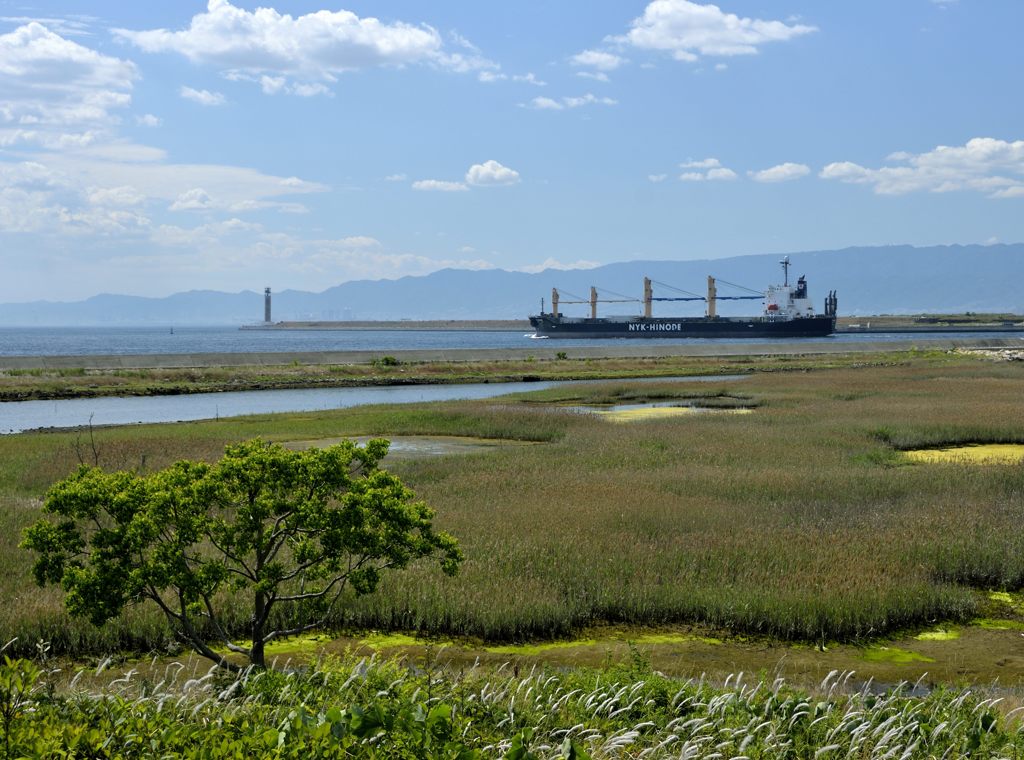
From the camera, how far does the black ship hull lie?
486 ft

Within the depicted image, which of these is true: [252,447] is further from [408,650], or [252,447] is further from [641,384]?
[641,384]

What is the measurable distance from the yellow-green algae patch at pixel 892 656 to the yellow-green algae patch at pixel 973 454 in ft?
43.5

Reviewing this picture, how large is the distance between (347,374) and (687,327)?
101 meters

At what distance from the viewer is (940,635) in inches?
431

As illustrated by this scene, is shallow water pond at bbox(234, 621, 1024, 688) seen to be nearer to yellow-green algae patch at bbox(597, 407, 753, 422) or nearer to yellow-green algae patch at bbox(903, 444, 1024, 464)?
yellow-green algae patch at bbox(903, 444, 1024, 464)

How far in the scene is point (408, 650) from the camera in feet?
33.2

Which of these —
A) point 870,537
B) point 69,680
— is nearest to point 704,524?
point 870,537

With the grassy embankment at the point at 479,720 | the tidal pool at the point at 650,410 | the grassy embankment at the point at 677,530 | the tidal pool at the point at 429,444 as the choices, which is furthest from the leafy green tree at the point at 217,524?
the tidal pool at the point at 650,410

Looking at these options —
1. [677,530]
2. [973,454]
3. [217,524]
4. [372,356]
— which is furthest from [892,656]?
[372,356]

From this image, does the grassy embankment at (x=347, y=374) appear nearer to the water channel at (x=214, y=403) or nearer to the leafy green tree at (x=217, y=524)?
the water channel at (x=214, y=403)

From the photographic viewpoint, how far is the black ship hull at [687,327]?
486 ft

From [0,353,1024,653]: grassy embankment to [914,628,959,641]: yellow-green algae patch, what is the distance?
0.92ft

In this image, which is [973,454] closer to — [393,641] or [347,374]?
[393,641]

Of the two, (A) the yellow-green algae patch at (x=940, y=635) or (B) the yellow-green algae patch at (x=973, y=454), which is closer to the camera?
(A) the yellow-green algae patch at (x=940, y=635)
